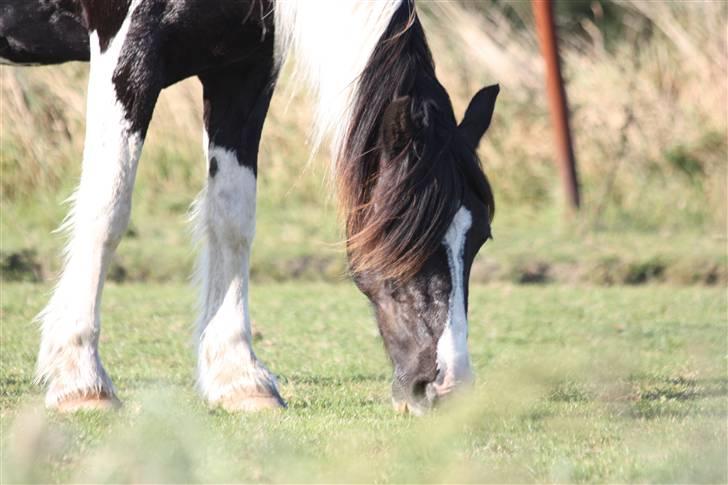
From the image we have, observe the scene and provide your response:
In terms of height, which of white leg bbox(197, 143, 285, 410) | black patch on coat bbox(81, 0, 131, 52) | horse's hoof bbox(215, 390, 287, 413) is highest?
black patch on coat bbox(81, 0, 131, 52)

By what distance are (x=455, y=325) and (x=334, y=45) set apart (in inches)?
39.5

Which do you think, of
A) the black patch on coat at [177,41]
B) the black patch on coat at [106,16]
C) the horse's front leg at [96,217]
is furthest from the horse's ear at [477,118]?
the black patch on coat at [106,16]

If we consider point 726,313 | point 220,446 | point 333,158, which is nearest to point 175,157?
point 726,313

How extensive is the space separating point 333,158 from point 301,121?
7.30m

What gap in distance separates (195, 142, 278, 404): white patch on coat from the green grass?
0.53ft

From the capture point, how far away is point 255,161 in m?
5.07

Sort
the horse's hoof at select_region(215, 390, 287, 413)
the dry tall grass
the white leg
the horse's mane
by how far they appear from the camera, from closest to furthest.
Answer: the horse's mane → the horse's hoof at select_region(215, 390, 287, 413) → the white leg → the dry tall grass

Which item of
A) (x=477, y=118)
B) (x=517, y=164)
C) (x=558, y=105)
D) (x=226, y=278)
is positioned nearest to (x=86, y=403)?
(x=226, y=278)

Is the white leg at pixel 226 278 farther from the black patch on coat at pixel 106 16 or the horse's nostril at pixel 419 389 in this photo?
the horse's nostril at pixel 419 389

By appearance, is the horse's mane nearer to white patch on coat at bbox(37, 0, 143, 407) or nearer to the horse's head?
the horse's head

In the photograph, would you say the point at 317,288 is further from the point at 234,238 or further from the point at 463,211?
the point at 463,211

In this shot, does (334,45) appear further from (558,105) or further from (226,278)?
(558,105)

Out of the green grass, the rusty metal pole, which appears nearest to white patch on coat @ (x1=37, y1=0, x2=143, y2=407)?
the green grass

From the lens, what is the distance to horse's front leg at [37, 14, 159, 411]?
4547 mm
